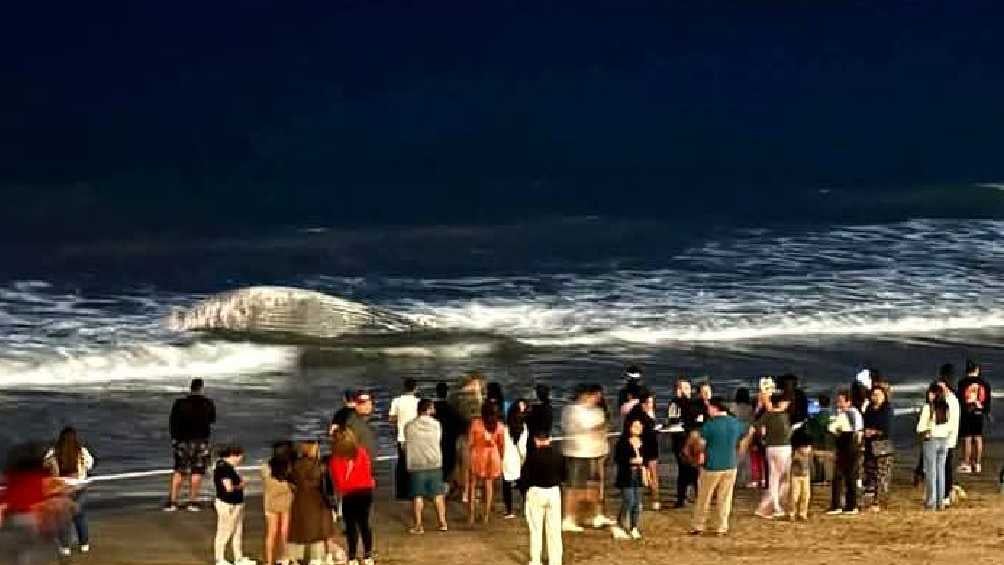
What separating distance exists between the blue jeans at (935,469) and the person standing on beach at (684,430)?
224 centimetres

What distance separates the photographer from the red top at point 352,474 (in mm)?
16422

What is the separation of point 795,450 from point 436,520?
3557 mm

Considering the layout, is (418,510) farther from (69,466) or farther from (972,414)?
(972,414)

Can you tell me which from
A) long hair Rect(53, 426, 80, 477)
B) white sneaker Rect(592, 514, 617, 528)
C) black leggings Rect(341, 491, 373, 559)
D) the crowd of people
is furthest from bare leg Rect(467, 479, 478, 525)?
long hair Rect(53, 426, 80, 477)

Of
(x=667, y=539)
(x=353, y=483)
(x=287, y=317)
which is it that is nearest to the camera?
(x=353, y=483)

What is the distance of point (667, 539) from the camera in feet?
58.4

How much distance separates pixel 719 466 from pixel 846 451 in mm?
1662

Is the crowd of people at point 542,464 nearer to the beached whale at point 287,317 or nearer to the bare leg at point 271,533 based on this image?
the bare leg at point 271,533

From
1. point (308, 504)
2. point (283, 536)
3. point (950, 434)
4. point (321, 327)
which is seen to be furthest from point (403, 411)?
point (321, 327)

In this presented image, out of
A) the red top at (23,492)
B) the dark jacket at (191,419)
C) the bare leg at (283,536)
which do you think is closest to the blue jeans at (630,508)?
the bare leg at (283,536)

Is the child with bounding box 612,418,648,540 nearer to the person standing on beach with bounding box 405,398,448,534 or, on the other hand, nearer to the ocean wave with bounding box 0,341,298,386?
the person standing on beach with bounding box 405,398,448,534

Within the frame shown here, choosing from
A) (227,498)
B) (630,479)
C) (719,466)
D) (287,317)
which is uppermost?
(287,317)

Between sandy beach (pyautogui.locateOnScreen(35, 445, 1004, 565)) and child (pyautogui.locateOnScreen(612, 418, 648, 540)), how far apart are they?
0.22 metres

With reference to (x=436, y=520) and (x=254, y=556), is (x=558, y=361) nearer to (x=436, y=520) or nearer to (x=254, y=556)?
(x=436, y=520)
